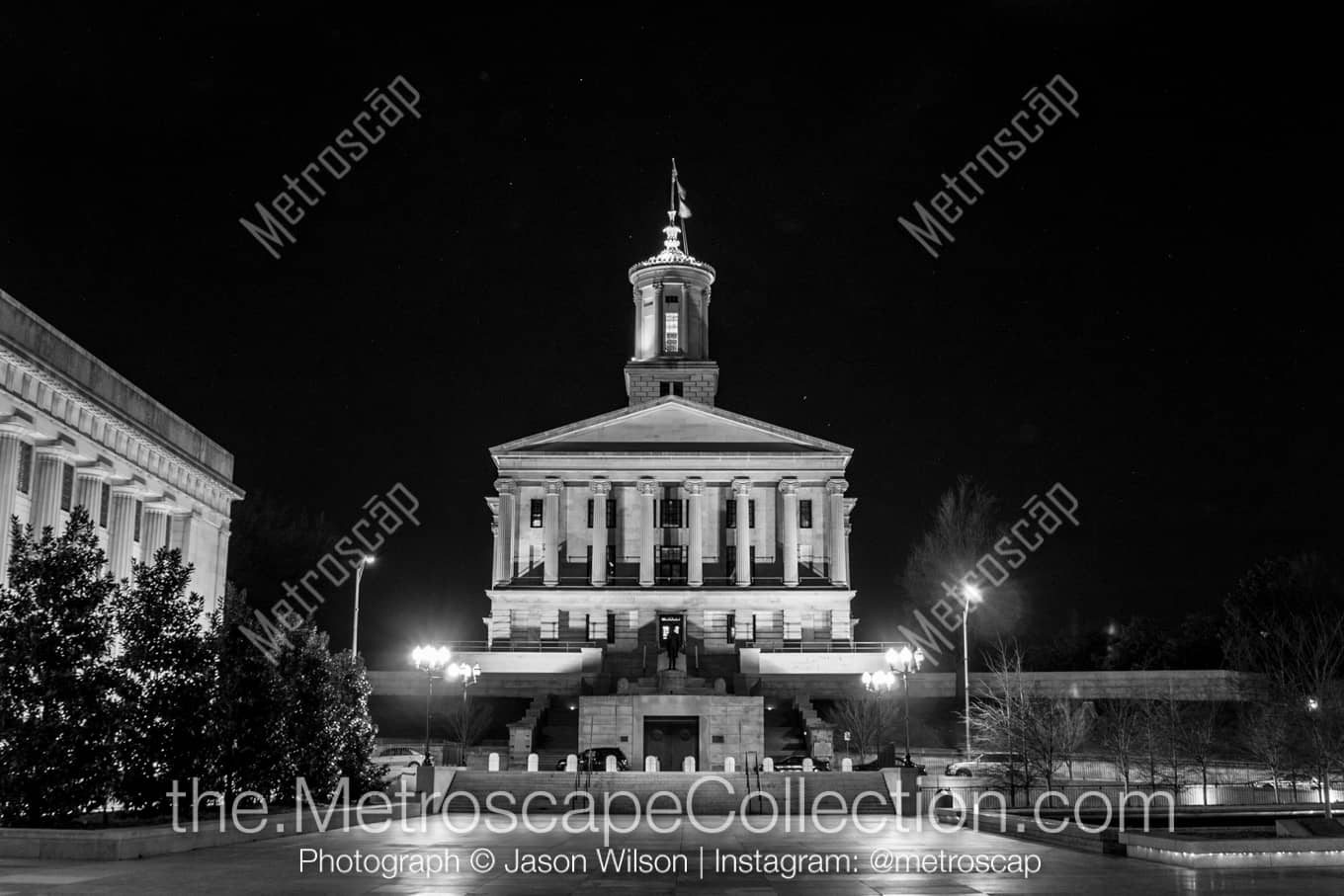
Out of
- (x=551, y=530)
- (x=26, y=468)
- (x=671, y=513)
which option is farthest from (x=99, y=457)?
(x=671, y=513)

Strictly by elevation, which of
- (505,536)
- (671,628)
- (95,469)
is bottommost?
(671,628)

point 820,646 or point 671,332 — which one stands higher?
point 671,332

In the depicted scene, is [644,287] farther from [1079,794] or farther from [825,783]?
[1079,794]

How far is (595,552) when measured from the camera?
81125 mm

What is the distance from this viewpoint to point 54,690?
1031 inches

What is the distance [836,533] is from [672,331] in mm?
22250

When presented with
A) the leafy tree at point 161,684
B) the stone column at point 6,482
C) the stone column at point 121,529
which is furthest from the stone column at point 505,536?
the leafy tree at point 161,684

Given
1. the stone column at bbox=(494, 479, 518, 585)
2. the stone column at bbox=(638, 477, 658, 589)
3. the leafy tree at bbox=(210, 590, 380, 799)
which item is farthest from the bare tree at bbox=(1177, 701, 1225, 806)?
the stone column at bbox=(494, 479, 518, 585)

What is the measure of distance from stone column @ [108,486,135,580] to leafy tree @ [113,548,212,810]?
14612 mm

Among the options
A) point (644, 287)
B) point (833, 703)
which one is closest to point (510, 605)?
point (833, 703)

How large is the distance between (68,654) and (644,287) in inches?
2869

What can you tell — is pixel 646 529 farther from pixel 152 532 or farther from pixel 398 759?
pixel 152 532

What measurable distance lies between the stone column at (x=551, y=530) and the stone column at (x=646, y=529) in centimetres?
509

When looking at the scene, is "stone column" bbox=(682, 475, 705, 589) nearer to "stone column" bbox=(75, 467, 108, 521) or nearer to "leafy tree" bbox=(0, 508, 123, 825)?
"stone column" bbox=(75, 467, 108, 521)
